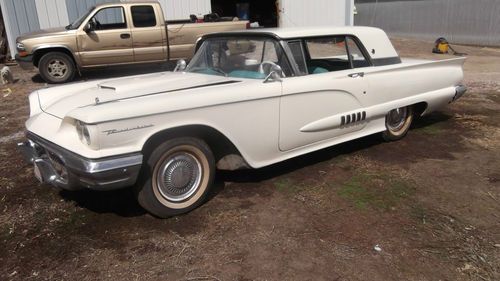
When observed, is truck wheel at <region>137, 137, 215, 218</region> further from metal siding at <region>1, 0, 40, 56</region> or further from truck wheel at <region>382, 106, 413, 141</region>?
metal siding at <region>1, 0, 40, 56</region>

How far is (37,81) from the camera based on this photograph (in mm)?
10180

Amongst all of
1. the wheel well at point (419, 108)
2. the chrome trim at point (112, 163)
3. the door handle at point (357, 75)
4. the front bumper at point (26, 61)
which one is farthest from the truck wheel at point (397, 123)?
the front bumper at point (26, 61)

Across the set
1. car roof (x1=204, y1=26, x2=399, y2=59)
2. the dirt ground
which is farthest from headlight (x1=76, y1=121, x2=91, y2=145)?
car roof (x1=204, y1=26, x2=399, y2=59)

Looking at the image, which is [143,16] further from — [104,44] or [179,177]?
[179,177]

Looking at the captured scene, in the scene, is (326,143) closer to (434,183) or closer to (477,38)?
(434,183)

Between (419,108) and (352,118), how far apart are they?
1.50 metres

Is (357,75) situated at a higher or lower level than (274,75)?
lower

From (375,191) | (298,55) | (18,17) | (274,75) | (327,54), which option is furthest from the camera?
Result: (18,17)

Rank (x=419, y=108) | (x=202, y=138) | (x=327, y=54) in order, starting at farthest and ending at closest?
(x=419, y=108)
(x=327, y=54)
(x=202, y=138)

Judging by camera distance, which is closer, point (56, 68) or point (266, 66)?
point (266, 66)

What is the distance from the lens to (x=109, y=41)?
980 cm

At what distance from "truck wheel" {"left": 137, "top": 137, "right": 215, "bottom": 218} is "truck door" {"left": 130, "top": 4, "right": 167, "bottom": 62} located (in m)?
7.30

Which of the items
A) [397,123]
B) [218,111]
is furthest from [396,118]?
[218,111]

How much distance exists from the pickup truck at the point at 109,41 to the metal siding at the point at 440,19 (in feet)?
39.5
